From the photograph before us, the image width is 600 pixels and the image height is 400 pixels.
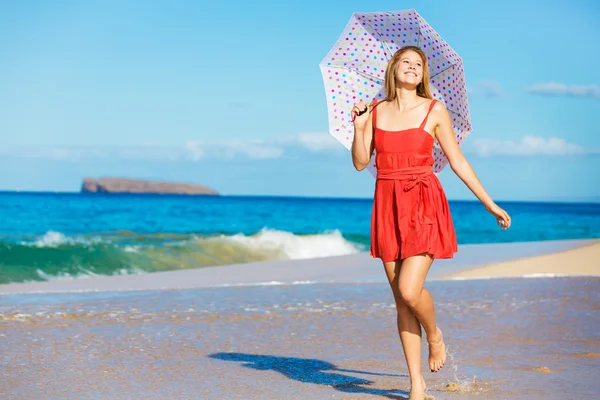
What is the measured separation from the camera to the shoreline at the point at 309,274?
1101 centimetres

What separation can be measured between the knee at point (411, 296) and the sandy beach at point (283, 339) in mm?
624

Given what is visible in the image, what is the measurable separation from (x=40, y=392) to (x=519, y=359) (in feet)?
10.1

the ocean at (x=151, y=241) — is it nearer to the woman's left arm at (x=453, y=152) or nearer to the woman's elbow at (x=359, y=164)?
the woman's elbow at (x=359, y=164)

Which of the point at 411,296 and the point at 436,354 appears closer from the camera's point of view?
the point at 411,296

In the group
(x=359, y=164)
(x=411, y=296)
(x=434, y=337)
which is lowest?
(x=434, y=337)

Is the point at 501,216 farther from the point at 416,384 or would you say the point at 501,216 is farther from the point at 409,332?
the point at 416,384

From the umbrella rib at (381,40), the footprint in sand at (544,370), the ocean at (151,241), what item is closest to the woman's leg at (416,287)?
the footprint in sand at (544,370)

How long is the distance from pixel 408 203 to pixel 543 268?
8.83 m

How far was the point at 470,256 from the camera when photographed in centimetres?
1565

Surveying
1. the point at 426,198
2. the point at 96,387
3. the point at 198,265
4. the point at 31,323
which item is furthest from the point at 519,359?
the point at 198,265

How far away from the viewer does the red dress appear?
445cm

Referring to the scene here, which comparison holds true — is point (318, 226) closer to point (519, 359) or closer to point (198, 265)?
point (198, 265)

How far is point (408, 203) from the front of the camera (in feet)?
14.7

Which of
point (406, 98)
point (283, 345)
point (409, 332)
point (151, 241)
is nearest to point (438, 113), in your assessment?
point (406, 98)
